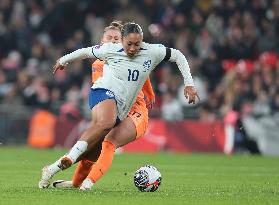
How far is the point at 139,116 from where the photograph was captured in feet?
37.7

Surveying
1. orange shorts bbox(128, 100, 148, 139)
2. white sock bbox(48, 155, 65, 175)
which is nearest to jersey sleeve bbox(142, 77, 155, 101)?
orange shorts bbox(128, 100, 148, 139)

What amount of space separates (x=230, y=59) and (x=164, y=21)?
9.27ft

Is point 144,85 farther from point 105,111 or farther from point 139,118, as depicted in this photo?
point 105,111

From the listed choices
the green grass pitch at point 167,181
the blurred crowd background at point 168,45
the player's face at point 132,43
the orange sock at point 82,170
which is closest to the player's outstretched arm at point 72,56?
the player's face at point 132,43

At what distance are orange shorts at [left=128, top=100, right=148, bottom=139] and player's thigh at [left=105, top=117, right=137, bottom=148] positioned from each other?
0.08 metres

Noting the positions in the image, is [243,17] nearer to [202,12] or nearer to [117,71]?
[202,12]

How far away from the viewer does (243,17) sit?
25.2 m

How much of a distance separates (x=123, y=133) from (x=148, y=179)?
2.08ft

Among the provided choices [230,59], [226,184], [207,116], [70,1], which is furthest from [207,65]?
[226,184]

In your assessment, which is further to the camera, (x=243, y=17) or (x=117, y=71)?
(x=243, y=17)

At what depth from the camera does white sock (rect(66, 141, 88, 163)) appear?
10695 mm

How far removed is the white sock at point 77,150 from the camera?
10.7 m

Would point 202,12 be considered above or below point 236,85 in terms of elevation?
above

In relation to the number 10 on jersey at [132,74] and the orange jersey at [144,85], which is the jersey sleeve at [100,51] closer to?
the number 10 on jersey at [132,74]
